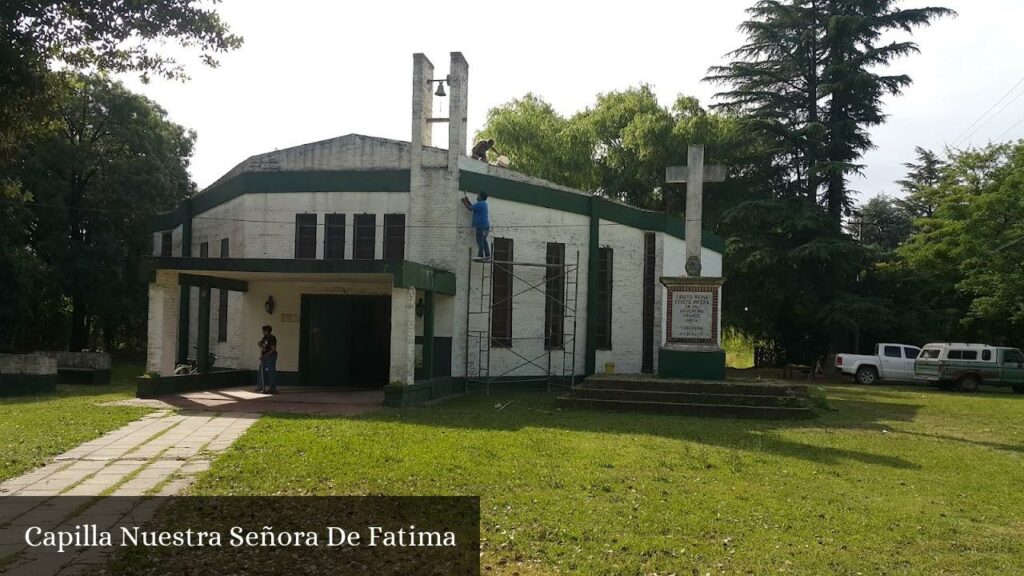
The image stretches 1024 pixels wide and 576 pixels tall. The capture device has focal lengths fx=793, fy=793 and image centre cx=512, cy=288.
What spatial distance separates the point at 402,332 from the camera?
1468 centimetres

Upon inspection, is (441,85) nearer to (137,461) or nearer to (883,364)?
(137,461)

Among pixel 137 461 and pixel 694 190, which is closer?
pixel 137 461

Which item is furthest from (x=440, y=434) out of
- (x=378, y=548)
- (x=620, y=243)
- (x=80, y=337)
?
(x=80, y=337)

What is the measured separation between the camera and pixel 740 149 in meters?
35.6

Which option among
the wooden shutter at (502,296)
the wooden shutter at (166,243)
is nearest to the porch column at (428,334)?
the wooden shutter at (502,296)

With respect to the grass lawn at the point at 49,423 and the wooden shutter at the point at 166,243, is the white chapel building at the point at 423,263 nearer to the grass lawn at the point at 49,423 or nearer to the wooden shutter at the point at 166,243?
the wooden shutter at the point at 166,243

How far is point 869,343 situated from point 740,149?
10.6 m

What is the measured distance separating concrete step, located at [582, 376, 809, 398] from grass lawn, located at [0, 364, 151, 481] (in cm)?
865

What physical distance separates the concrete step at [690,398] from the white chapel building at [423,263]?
3.55m

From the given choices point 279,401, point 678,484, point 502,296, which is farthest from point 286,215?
point 678,484

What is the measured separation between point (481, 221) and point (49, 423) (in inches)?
365

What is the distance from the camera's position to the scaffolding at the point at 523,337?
18.6 meters

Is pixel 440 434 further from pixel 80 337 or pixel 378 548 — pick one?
pixel 80 337

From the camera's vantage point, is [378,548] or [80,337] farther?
[80,337]
